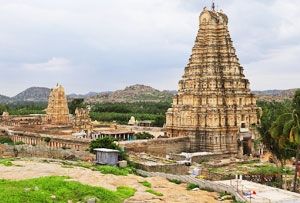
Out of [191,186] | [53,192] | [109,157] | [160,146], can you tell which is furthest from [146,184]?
[160,146]

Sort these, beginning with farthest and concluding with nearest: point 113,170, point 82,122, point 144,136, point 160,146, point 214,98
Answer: point 82,122 < point 144,136 < point 214,98 < point 160,146 < point 113,170

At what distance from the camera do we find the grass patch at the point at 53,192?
19066 mm

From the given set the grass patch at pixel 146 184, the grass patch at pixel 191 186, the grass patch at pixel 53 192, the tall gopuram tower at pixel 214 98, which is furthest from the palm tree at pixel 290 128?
the tall gopuram tower at pixel 214 98

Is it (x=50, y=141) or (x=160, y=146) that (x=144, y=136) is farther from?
(x=160, y=146)

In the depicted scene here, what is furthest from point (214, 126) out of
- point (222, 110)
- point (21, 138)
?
point (21, 138)

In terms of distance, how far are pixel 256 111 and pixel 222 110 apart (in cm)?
494

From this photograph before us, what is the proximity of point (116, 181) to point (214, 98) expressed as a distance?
26.2m

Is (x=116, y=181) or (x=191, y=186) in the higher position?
(x=116, y=181)

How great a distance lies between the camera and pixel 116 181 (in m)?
23.4

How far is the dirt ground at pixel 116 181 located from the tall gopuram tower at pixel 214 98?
23.0 meters

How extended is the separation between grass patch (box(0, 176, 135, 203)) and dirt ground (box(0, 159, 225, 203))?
747 mm

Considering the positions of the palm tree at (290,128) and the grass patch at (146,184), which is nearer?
the grass patch at (146,184)

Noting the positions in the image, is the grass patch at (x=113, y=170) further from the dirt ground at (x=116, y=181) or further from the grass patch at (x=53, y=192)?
the grass patch at (x=53, y=192)

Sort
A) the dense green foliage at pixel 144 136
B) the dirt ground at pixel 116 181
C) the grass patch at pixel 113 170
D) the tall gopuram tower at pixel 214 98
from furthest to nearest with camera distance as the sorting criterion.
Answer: the dense green foliage at pixel 144 136
the tall gopuram tower at pixel 214 98
the grass patch at pixel 113 170
the dirt ground at pixel 116 181
